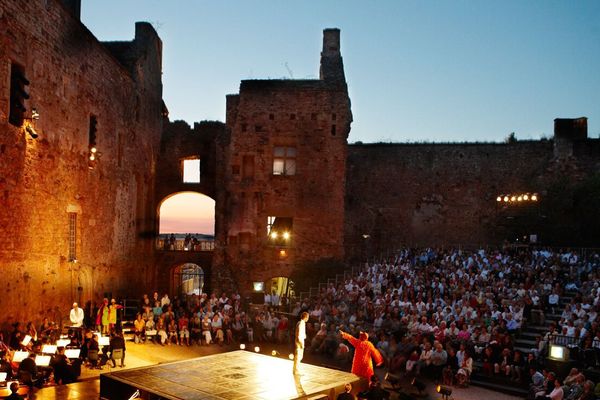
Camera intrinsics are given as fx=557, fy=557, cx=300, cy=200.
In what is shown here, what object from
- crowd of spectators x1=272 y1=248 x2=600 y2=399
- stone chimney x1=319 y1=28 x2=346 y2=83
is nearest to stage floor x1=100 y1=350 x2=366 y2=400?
crowd of spectators x1=272 y1=248 x2=600 y2=399

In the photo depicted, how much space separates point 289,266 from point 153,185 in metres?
7.88

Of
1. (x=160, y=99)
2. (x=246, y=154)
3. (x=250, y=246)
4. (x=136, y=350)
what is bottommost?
(x=136, y=350)

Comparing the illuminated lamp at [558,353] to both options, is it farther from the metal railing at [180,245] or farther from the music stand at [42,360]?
the metal railing at [180,245]

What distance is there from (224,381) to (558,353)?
728cm

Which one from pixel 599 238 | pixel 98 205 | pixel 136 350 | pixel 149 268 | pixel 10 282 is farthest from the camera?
pixel 149 268

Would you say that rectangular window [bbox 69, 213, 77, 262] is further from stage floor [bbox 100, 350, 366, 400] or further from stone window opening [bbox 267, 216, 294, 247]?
stone window opening [bbox 267, 216, 294, 247]

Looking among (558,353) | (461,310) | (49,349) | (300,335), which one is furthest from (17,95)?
(558,353)

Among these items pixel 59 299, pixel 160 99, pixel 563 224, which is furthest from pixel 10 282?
pixel 563 224

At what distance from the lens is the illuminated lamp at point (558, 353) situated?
12047 mm

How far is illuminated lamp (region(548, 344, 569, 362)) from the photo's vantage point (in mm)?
12047

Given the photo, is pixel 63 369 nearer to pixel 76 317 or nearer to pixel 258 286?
pixel 76 317

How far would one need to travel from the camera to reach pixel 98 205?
19.6m

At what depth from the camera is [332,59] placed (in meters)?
25.2

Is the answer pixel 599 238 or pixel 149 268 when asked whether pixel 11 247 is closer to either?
pixel 149 268
